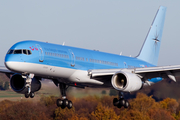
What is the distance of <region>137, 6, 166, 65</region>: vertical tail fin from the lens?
44469 millimetres

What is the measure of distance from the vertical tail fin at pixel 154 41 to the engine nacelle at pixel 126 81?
1259 centimetres

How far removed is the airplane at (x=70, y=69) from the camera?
27672 mm

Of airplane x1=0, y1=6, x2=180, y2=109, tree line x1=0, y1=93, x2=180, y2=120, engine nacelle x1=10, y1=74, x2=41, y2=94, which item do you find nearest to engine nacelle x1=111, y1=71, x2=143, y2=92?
airplane x1=0, y1=6, x2=180, y2=109

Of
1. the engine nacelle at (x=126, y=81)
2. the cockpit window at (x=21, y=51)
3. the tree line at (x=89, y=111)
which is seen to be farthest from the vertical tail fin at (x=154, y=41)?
the tree line at (x=89, y=111)

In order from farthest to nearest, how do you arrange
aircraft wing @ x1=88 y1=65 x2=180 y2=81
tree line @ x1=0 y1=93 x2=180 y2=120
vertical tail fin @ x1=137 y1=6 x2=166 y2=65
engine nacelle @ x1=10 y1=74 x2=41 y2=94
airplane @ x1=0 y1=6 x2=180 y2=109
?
tree line @ x1=0 y1=93 x2=180 y2=120 → vertical tail fin @ x1=137 y1=6 x2=166 y2=65 → engine nacelle @ x1=10 y1=74 x2=41 y2=94 → aircraft wing @ x1=88 y1=65 x2=180 y2=81 → airplane @ x1=0 y1=6 x2=180 y2=109

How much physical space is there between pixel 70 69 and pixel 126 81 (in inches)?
200

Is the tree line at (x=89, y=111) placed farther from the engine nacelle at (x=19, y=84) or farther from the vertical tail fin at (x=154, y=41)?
the engine nacelle at (x=19, y=84)

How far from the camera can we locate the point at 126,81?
1209 inches

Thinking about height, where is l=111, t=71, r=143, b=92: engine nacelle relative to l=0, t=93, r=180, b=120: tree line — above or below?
above

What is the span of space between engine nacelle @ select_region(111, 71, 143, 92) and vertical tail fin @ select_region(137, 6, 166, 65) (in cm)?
1259

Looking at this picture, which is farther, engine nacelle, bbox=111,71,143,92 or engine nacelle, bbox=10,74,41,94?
engine nacelle, bbox=10,74,41,94

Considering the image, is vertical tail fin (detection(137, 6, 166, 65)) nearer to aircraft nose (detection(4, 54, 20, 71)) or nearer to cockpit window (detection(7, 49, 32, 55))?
cockpit window (detection(7, 49, 32, 55))

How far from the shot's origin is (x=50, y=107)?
85688 mm

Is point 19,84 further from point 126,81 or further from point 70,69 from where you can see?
point 126,81
